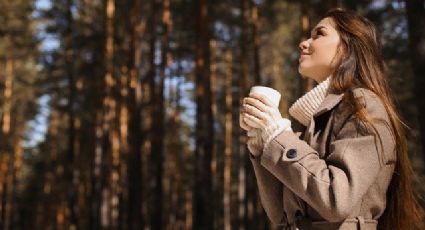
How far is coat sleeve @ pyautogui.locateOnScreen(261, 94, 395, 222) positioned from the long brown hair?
Result: 137 mm

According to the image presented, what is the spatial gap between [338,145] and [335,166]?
6 cm

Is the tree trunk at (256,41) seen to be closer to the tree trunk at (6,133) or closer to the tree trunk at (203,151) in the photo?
the tree trunk at (203,151)

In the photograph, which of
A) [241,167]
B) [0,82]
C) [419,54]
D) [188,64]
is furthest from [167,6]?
[0,82]

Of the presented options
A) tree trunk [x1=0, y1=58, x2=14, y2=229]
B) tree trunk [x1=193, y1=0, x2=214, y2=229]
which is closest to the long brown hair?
tree trunk [x1=193, y1=0, x2=214, y2=229]

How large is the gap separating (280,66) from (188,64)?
5.98m

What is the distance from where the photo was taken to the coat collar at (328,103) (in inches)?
67.9

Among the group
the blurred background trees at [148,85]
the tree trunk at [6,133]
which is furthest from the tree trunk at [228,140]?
the tree trunk at [6,133]

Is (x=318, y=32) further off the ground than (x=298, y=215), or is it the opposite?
(x=318, y=32)

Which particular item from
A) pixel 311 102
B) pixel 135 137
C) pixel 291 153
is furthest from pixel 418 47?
pixel 135 137

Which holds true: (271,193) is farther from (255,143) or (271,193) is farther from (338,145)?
(338,145)

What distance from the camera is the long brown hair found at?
5.86ft

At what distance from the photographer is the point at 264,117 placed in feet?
5.64

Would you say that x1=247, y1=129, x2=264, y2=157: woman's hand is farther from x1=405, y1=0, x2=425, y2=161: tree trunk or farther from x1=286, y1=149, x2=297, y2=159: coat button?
x1=405, y1=0, x2=425, y2=161: tree trunk

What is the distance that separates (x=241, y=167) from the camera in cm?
2398
